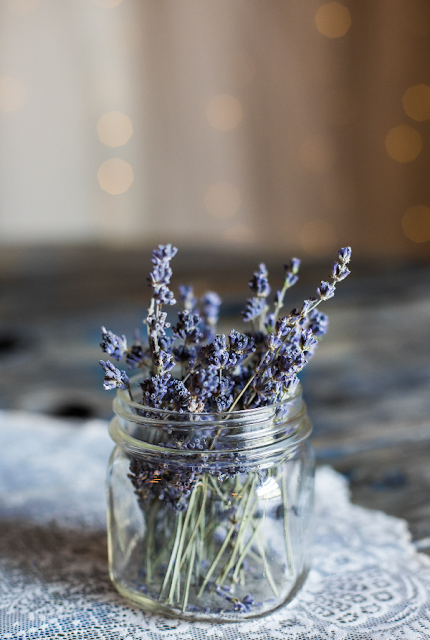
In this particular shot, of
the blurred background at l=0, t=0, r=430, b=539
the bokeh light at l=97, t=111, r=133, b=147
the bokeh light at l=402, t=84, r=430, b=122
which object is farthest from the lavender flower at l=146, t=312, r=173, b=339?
the bokeh light at l=402, t=84, r=430, b=122

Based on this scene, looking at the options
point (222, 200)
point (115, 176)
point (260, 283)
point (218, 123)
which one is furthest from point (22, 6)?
point (260, 283)

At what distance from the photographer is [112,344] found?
524 mm

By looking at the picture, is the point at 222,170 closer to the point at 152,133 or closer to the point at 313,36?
the point at 152,133

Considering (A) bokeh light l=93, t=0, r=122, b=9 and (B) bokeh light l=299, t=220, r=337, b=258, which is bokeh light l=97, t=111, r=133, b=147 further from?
(B) bokeh light l=299, t=220, r=337, b=258

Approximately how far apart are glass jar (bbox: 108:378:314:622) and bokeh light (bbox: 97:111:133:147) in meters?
2.44

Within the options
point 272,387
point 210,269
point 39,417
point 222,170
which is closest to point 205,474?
point 272,387

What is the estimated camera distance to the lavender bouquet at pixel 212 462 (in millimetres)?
511

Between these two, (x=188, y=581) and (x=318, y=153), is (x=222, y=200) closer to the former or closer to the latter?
(x=318, y=153)

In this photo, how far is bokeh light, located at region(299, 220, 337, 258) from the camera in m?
3.00

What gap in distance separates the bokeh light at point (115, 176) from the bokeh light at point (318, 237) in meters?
0.89

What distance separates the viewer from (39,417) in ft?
3.44

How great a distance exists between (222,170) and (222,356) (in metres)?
2.54

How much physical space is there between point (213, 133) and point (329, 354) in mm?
1811

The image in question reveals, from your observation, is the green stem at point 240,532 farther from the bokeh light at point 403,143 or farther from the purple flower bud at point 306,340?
the bokeh light at point 403,143
